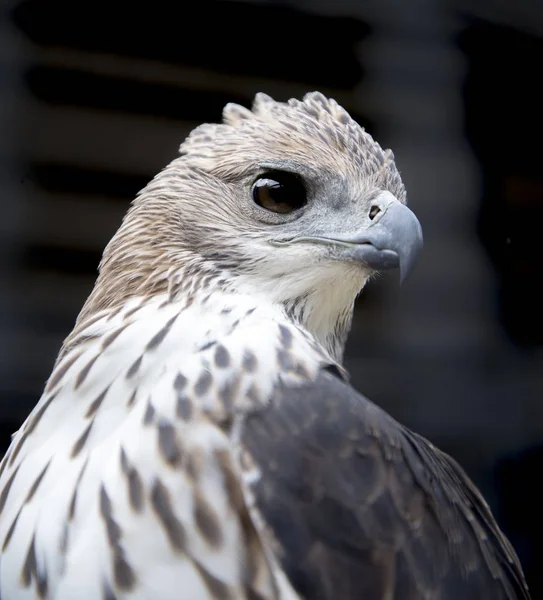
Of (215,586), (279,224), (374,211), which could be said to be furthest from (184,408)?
(374,211)

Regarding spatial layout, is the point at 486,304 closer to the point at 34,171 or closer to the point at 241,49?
the point at 241,49

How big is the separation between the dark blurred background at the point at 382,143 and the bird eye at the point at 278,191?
1538 mm

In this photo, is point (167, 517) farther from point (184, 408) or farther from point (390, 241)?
point (390, 241)

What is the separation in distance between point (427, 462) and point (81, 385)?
A: 0.60 meters

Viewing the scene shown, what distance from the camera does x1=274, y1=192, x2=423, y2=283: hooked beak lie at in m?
1.41

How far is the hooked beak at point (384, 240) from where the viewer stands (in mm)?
1413

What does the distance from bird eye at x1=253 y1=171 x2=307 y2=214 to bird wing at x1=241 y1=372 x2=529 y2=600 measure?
377 mm

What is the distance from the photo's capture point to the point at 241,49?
296 centimetres

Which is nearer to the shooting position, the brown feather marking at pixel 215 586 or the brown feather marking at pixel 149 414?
the brown feather marking at pixel 215 586

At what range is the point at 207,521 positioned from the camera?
1126 millimetres

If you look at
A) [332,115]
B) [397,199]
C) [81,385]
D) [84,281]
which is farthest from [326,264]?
[84,281]

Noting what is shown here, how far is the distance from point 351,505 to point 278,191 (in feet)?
2.09

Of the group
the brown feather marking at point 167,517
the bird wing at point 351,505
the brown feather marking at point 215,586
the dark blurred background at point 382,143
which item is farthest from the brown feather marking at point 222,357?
the dark blurred background at point 382,143

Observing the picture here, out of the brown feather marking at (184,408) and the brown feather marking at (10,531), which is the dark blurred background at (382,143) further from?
the brown feather marking at (184,408)
